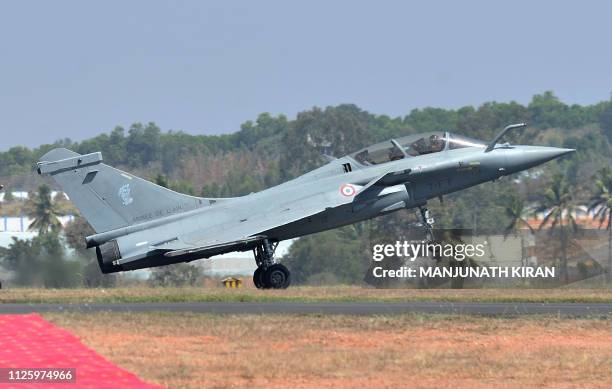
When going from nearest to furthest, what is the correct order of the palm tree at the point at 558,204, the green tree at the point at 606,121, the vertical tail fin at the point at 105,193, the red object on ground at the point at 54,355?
the red object on ground at the point at 54,355
the vertical tail fin at the point at 105,193
the palm tree at the point at 558,204
the green tree at the point at 606,121

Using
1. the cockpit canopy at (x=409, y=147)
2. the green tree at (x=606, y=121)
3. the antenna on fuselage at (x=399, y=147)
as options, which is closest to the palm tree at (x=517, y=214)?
the cockpit canopy at (x=409, y=147)

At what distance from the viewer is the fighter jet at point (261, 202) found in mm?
28031

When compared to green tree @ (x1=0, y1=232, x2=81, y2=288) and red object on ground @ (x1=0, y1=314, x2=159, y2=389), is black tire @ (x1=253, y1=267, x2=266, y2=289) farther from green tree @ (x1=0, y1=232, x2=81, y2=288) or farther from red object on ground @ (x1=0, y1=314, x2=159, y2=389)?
red object on ground @ (x1=0, y1=314, x2=159, y2=389)

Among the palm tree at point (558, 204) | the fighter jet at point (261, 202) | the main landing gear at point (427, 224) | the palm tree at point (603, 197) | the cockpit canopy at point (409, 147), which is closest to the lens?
the fighter jet at point (261, 202)

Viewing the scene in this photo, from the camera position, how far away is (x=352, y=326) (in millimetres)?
20781

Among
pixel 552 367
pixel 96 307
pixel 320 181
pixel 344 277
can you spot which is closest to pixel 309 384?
pixel 552 367

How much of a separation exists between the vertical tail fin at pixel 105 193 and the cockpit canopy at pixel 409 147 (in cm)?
484

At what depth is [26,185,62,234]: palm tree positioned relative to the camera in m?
84.1

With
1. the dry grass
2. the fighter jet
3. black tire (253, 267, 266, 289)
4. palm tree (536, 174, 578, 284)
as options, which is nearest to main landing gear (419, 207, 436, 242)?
the fighter jet

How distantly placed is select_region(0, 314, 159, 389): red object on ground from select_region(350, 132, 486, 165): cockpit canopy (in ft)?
35.4

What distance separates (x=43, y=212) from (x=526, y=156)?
59876 millimetres

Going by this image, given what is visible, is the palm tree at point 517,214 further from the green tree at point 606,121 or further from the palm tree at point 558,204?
the green tree at point 606,121

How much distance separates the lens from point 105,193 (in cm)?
2848

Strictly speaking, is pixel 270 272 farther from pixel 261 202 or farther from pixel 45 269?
pixel 45 269
